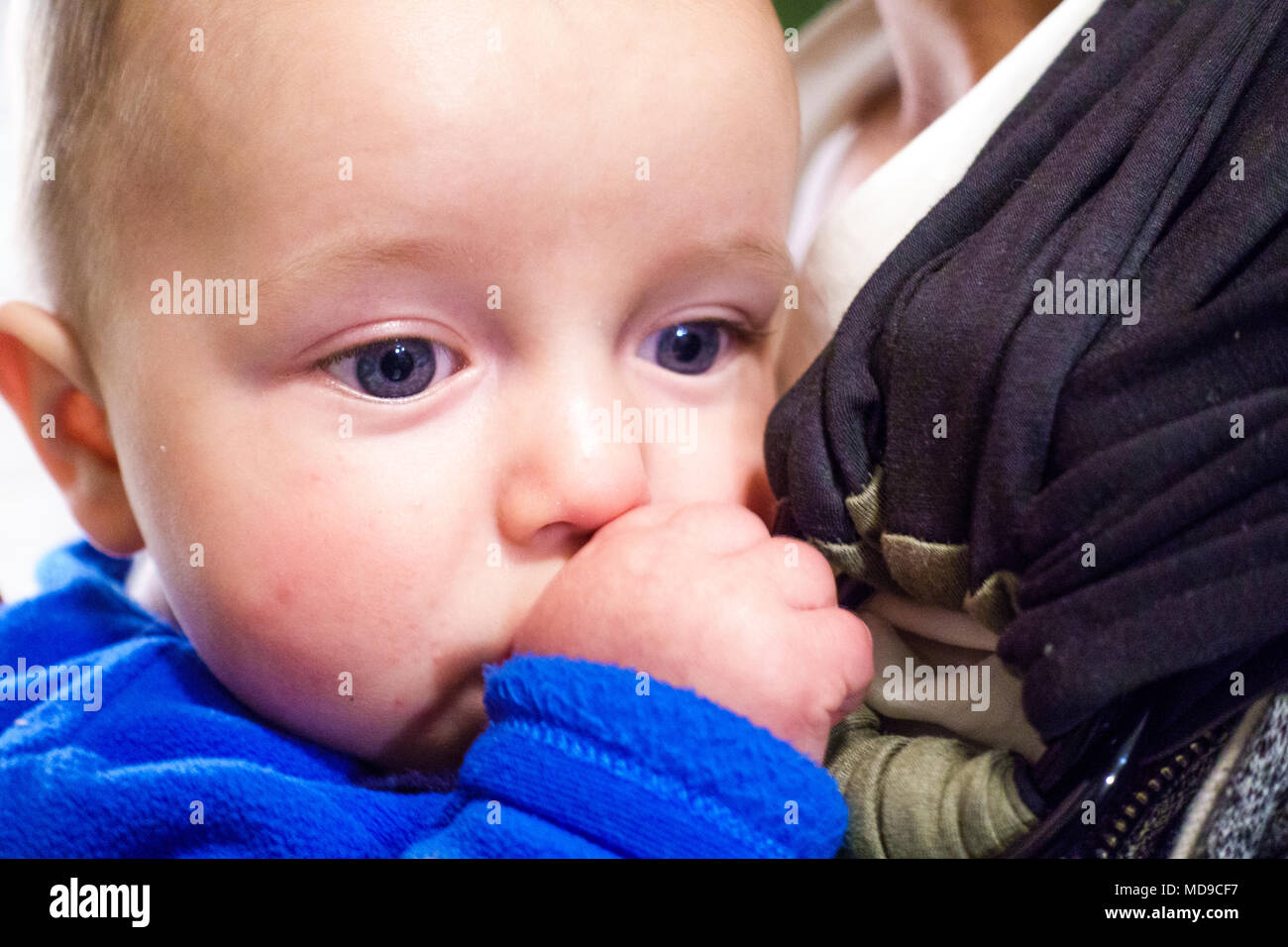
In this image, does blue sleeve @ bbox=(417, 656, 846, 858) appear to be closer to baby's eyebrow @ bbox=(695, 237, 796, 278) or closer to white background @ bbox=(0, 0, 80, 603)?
baby's eyebrow @ bbox=(695, 237, 796, 278)

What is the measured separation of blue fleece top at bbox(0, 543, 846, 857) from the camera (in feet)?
2.05

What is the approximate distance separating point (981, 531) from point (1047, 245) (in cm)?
19

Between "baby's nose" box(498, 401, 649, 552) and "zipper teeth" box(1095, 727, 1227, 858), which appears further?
"baby's nose" box(498, 401, 649, 552)

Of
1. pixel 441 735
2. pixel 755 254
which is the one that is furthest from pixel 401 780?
pixel 755 254

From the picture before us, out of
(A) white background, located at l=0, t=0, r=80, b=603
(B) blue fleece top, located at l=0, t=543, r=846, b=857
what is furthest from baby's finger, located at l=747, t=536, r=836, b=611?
(A) white background, located at l=0, t=0, r=80, b=603

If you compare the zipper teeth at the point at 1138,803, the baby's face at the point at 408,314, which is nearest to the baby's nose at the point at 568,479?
the baby's face at the point at 408,314

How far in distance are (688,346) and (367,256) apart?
0.96 ft

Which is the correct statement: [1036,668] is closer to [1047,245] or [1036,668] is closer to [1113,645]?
[1113,645]

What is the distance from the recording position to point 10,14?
0.98 metres

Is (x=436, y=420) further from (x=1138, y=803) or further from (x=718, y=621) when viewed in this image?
(x=1138, y=803)

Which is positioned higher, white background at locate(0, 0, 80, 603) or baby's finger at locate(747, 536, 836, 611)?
baby's finger at locate(747, 536, 836, 611)

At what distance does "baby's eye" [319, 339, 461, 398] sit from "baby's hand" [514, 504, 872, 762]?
0.57 feet

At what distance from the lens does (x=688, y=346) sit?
0.90 metres
